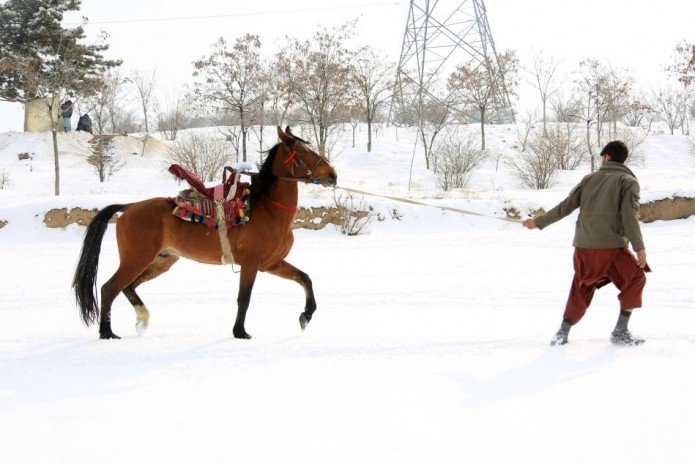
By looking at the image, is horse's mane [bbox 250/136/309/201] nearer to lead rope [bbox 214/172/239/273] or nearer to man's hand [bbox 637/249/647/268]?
lead rope [bbox 214/172/239/273]

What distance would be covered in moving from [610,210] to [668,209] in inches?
476

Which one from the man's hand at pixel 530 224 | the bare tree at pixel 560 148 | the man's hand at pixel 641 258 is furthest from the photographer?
the bare tree at pixel 560 148

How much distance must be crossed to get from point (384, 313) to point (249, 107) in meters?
27.0

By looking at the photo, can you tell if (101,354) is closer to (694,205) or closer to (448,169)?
(694,205)

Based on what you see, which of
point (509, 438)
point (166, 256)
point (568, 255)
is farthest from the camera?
point (568, 255)

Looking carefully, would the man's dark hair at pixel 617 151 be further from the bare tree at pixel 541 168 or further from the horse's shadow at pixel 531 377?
the bare tree at pixel 541 168

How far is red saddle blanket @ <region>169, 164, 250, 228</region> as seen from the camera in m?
5.43

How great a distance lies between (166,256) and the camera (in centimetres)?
593

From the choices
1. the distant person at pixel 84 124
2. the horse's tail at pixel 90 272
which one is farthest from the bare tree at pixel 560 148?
the distant person at pixel 84 124

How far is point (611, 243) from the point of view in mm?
4688

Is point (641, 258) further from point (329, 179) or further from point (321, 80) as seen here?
point (321, 80)

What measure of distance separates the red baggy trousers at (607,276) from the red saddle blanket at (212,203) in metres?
3.06

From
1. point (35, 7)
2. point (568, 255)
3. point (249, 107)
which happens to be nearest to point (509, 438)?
point (568, 255)

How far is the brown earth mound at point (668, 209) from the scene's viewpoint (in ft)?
49.2
